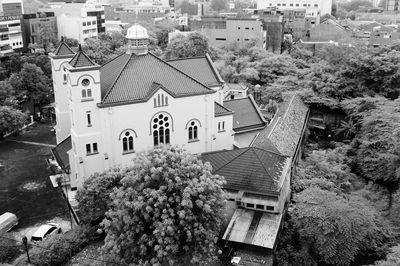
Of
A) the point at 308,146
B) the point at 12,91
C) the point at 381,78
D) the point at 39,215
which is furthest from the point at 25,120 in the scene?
the point at 381,78

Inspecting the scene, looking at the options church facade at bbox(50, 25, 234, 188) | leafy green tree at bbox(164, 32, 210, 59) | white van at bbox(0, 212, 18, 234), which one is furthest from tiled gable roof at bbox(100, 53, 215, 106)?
leafy green tree at bbox(164, 32, 210, 59)

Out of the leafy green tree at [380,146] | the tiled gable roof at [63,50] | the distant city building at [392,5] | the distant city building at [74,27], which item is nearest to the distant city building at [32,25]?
the distant city building at [74,27]

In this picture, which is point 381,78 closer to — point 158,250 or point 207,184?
point 207,184

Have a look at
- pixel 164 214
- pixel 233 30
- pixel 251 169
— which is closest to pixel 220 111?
pixel 251 169

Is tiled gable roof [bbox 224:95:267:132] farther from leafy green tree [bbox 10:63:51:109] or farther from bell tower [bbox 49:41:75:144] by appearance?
leafy green tree [bbox 10:63:51:109]

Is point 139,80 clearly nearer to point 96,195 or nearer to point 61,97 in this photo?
point 61,97

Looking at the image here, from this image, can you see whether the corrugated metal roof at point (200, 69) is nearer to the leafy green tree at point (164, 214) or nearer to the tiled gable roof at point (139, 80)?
the tiled gable roof at point (139, 80)
